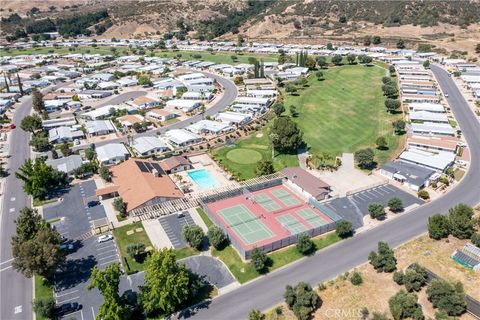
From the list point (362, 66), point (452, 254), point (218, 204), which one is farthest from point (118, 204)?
point (362, 66)

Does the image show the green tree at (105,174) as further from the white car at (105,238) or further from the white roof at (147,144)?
the white car at (105,238)

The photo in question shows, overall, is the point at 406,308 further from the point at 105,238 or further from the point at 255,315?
the point at 105,238

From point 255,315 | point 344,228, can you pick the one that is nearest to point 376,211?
point 344,228

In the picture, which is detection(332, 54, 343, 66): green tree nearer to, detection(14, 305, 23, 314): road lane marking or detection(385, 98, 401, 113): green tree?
detection(385, 98, 401, 113): green tree

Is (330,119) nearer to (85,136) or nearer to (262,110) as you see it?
(262,110)

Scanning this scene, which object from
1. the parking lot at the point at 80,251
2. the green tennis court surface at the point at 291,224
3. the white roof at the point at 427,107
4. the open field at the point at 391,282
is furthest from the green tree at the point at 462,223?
the white roof at the point at 427,107

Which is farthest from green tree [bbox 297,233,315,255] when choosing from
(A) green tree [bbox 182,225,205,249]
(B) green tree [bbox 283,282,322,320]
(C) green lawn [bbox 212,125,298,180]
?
(C) green lawn [bbox 212,125,298,180]
